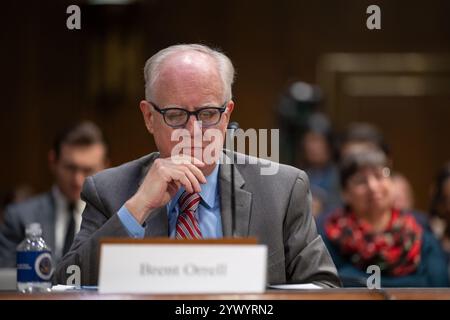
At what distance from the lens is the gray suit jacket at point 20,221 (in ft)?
15.7

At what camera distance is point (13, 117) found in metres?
7.50

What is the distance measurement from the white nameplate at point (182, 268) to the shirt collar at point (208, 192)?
1.87ft

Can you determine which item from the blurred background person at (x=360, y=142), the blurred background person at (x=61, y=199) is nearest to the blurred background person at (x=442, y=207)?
the blurred background person at (x=360, y=142)

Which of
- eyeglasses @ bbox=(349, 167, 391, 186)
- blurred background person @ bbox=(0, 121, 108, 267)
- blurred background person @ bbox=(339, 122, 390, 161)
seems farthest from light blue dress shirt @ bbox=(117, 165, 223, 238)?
blurred background person @ bbox=(339, 122, 390, 161)

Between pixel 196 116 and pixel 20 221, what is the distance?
2163mm

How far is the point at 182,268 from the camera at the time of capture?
7.96 ft

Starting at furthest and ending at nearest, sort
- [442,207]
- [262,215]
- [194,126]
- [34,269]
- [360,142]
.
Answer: [360,142], [442,207], [262,215], [194,126], [34,269]

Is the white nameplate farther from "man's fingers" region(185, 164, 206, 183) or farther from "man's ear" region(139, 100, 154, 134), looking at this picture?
"man's ear" region(139, 100, 154, 134)

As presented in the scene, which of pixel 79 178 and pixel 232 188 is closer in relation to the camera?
pixel 232 188

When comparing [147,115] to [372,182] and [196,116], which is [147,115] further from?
[372,182]

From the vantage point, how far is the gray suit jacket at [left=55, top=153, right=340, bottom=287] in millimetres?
3014

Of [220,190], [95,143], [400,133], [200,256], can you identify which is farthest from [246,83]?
[200,256]

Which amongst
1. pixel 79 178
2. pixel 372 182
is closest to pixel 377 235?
pixel 372 182
